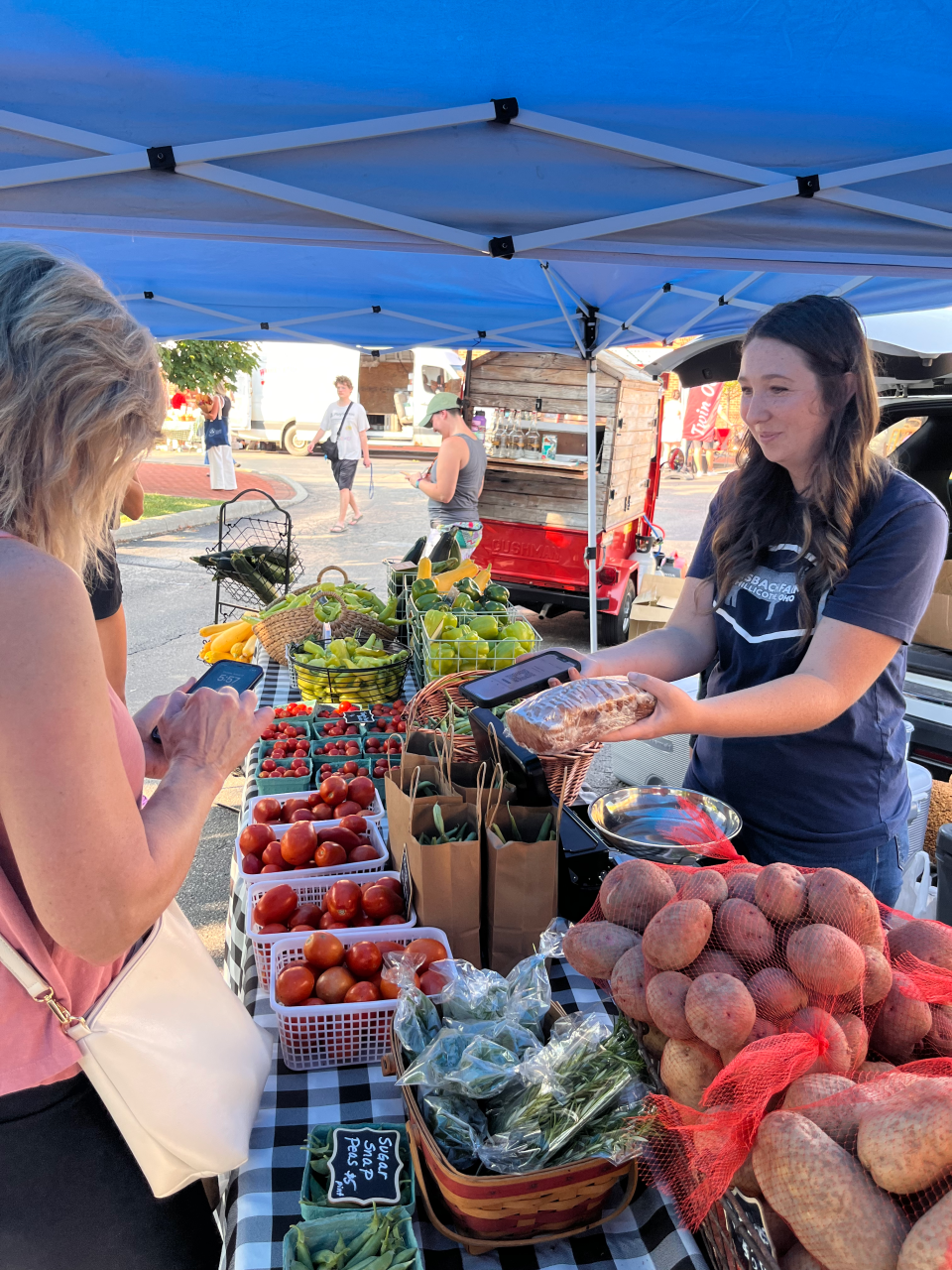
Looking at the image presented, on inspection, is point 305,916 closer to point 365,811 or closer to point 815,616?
point 365,811

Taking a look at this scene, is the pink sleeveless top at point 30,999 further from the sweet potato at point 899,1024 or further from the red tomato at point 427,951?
the sweet potato at point 899,1024

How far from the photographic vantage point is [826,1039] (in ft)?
3.43

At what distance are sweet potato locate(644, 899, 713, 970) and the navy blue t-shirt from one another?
35.2 inches

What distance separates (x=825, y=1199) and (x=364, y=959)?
1.02 meters

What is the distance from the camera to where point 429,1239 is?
1227 millimetres

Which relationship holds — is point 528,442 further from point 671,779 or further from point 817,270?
point 817,270

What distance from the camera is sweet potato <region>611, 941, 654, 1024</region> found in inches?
47.3

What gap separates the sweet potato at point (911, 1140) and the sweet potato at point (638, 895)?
468 millimetres

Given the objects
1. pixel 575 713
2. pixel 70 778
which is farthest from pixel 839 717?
pixel 70 778

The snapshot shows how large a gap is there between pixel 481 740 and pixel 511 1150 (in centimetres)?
103

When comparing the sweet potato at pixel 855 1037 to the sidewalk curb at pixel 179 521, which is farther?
the sidewalk curb at pixel 179 521

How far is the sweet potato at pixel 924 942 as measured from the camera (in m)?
1.23

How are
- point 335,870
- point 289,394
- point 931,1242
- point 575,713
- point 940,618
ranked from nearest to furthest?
1. point 931,1242
2. point 575,713
3. point 335,870
4. point 940,618
5. point 289,394

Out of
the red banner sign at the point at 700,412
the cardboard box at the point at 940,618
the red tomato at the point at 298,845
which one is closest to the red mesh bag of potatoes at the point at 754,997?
the red tomato at the point at 298,845
